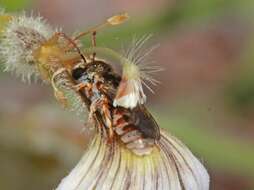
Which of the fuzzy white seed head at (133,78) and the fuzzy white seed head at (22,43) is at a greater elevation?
the fuzzy white seed head at (22,43)

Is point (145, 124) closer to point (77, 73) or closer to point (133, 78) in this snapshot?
point (133, 78)

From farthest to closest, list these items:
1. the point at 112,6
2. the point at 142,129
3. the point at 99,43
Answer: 1. the point at 112,6
2. the point at 99,43
3. the point at 142,129

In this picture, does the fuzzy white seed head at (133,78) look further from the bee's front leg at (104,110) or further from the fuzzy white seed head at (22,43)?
the fuzzy white seed head at (22,43)

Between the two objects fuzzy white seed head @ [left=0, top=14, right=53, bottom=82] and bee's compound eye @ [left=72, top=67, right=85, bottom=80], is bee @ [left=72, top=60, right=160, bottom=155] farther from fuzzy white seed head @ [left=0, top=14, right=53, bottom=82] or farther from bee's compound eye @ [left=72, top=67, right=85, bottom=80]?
fuzzy white seed head @ [left=0, top=14, right=53, bottom=82]

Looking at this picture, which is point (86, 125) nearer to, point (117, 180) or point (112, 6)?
point (117, 180)

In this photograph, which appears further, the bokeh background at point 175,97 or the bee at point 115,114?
the bokeh background at point 175,97

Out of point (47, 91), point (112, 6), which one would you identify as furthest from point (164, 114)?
point (112, 6)

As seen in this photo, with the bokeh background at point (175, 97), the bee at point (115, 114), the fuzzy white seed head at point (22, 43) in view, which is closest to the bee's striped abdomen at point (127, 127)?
the bee at point (115, 114)
